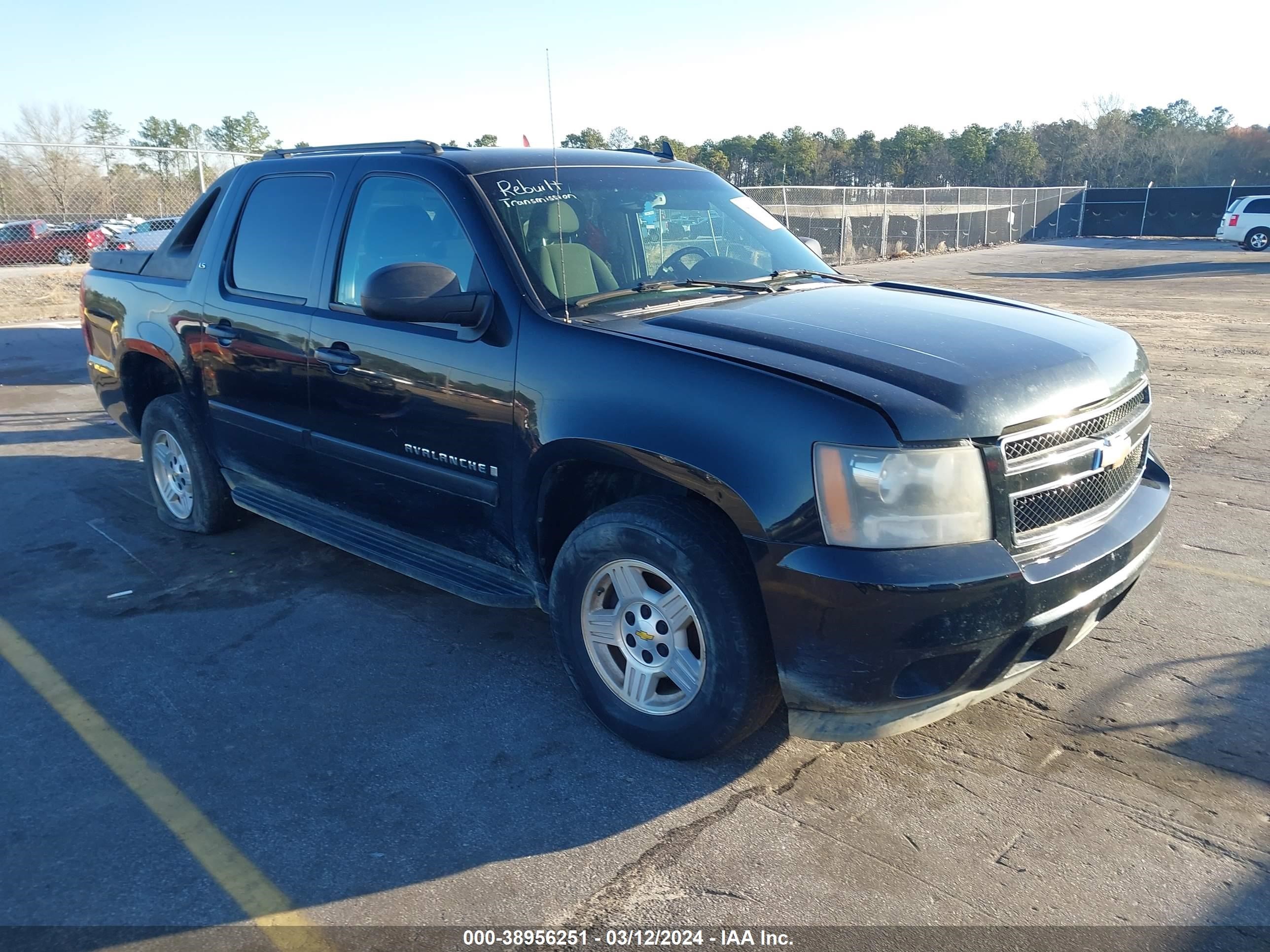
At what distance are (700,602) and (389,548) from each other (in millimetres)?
1736

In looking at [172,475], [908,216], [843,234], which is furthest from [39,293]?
[908,216]

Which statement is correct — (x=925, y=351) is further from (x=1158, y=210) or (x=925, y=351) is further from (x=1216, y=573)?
(x=1158, y=210)

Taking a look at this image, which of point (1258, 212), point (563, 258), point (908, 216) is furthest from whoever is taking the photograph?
point (1258, 212)

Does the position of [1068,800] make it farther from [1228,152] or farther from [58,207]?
[1228,152]

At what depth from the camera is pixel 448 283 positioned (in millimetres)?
3527

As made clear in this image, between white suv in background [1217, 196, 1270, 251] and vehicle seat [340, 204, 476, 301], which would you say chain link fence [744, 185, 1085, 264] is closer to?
white suv in background [1217, 196, 1270, 251]

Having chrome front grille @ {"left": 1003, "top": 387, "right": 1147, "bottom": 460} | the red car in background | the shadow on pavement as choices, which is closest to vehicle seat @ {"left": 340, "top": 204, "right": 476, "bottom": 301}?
chrome front grille @ {"left": 1003, "top": 387, "right": 1147, "bottom": 460}

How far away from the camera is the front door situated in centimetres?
362

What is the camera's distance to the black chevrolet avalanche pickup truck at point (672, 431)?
273cm

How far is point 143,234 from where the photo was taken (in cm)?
1827

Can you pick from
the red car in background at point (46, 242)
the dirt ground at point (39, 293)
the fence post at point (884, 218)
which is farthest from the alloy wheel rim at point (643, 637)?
the fence post at point (884, 218)

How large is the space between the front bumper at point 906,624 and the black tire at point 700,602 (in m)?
0.12

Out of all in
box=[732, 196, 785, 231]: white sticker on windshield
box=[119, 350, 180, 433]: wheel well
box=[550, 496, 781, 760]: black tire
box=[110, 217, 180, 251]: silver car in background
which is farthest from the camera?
box=[110, 217, 180, 251]: silver car in background

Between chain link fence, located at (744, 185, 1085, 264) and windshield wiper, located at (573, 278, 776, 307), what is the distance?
15.2 metres
